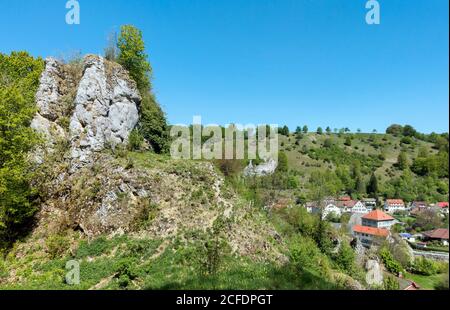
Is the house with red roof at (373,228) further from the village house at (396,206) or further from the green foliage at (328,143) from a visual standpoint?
the green foliage at (328,143)

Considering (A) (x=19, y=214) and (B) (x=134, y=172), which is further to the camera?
(B) (x=134, y=172)

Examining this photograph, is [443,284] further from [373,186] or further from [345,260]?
[373,186]

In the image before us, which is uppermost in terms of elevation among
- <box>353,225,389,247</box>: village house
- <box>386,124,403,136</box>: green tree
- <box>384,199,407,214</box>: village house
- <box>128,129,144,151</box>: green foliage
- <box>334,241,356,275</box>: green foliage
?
<box>386,124,403,136</box>: green tree

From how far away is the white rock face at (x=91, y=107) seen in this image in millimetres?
18641

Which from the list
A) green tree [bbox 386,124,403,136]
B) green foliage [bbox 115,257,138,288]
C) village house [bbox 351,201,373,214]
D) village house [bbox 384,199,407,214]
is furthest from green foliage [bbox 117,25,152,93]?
green tree [bbox 386,124,403,136]

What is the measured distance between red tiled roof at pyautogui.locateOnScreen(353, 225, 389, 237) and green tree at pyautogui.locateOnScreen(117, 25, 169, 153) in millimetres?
32972

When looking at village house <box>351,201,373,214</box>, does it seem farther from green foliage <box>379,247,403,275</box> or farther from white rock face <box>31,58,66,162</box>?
white rock face <box>31,58,66,162</box>

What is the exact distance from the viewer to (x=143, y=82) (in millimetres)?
25031

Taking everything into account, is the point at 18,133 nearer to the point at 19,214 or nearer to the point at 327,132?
the point at 19,214

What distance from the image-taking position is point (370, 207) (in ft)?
219

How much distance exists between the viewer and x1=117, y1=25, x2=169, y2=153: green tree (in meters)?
22.5

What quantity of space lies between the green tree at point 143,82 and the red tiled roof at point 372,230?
3297 cm
